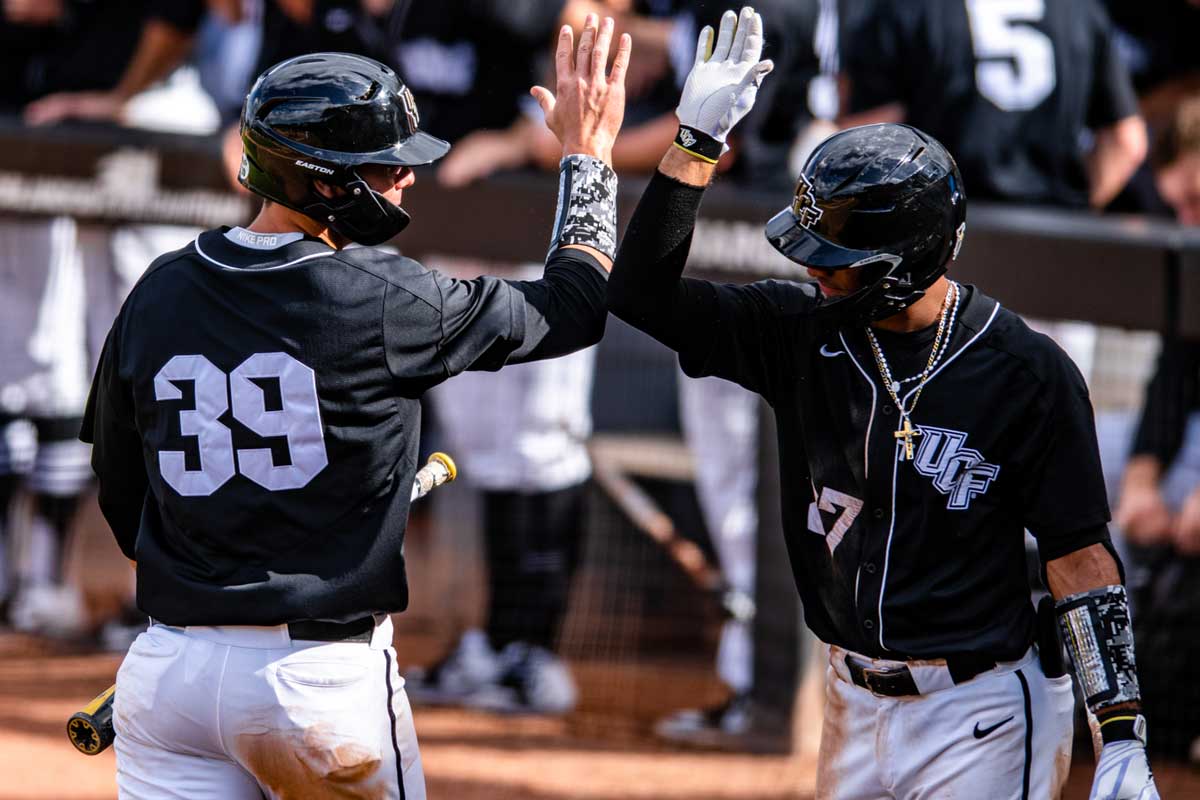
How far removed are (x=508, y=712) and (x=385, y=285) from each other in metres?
3.50

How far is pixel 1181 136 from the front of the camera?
533 cm

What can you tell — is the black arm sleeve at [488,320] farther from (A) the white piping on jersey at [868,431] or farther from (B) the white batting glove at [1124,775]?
(B) the white batting glove at [1124,775]

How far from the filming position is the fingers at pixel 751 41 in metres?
2.68

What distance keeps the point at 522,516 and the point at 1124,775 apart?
3.61 m

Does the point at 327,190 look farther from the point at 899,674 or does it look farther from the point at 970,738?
the point at 970,738

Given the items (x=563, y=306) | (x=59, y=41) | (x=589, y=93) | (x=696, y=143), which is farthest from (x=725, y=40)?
(x=59, y=41)

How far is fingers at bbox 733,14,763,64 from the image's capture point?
2680mm

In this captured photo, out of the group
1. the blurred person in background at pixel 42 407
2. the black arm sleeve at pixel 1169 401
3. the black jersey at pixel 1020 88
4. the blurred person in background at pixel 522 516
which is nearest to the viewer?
the black arm sleeve at pixel 1169 401

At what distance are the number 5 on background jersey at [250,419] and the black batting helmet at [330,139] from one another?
11.8 inches

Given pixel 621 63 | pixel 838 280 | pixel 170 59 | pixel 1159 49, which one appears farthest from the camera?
pixel 170 59

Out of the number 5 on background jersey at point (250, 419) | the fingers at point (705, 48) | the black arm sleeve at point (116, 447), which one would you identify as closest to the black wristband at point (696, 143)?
the fingers at point (705, 48)

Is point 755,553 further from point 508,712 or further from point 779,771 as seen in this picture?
point 508,712


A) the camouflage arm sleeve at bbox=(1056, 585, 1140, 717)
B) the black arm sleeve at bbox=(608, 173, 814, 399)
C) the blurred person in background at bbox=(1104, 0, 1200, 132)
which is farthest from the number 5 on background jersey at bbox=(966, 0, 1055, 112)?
the camouflage arm sleeve at bbox=(1056, 585, 1140, 717)

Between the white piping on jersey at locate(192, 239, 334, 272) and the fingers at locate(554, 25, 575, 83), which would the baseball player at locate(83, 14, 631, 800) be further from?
the fingers at locate(554, 25, 575, 83)
